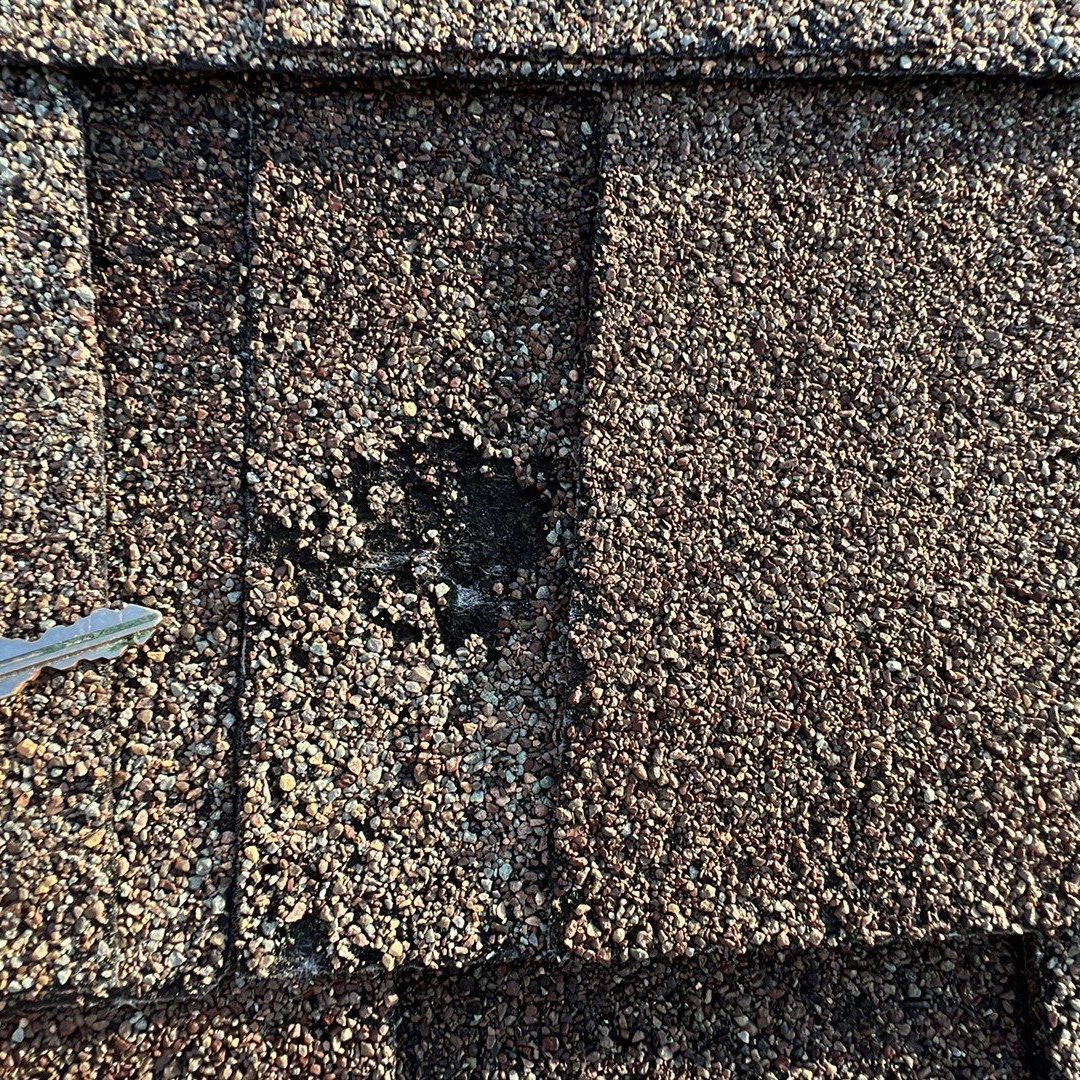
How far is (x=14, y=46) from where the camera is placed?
5.91 feet

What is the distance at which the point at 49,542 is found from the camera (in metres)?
1.80

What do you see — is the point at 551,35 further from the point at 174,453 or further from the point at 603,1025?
the point at 603,1025

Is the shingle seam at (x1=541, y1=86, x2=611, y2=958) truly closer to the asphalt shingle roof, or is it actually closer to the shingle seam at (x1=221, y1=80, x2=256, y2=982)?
the asphalt shingle roof

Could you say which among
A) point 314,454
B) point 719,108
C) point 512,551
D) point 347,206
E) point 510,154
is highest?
point 719,108

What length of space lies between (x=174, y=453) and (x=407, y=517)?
0.52 meters

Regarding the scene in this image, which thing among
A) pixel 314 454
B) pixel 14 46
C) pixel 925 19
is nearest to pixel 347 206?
pixel 314 454

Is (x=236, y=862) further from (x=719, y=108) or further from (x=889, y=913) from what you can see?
(x=719, y=108)

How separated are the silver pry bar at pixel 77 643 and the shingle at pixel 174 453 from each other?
0.03 meters

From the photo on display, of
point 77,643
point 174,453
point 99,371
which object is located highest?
point 99,371

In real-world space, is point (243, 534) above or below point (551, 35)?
below

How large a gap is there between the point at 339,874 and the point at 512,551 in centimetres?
75

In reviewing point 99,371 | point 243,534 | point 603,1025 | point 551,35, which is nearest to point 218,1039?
point 603,1025

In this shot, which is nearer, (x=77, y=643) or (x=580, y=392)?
(x=77, y=643)

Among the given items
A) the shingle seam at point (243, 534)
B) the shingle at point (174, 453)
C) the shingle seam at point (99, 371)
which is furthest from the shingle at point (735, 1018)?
the shingle seam at point (99, 371)
